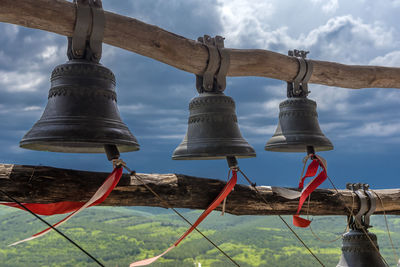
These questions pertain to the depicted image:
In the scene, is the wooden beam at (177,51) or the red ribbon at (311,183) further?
the red ribbon at (311,183)

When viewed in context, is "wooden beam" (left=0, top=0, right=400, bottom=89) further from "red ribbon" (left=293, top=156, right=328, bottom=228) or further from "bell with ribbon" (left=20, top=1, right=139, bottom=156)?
"red ribbon" (left=293, top=156, right=328, bottom=228)

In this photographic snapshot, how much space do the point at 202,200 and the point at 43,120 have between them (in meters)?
1.16

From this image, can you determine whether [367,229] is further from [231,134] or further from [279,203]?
[231,134]

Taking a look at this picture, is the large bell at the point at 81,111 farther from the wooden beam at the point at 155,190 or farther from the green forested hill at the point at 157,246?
the green forested hill at the point at 157,246

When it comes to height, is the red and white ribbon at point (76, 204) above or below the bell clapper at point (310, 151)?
below

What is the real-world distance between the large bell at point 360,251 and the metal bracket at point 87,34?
8.70 ft

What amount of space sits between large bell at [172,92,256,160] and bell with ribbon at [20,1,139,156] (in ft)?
1.70

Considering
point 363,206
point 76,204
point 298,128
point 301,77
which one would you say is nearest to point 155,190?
point 76,204

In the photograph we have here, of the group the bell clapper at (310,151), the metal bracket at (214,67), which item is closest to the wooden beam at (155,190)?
the bell clapper at (310,151)

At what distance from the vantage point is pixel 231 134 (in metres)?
2.64

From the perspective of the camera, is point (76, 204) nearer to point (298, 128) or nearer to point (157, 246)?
point (298, 128)

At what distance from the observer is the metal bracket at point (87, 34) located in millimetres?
2148

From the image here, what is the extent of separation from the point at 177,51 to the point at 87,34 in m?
0.65

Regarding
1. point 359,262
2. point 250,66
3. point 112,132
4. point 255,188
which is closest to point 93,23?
point 112,132
